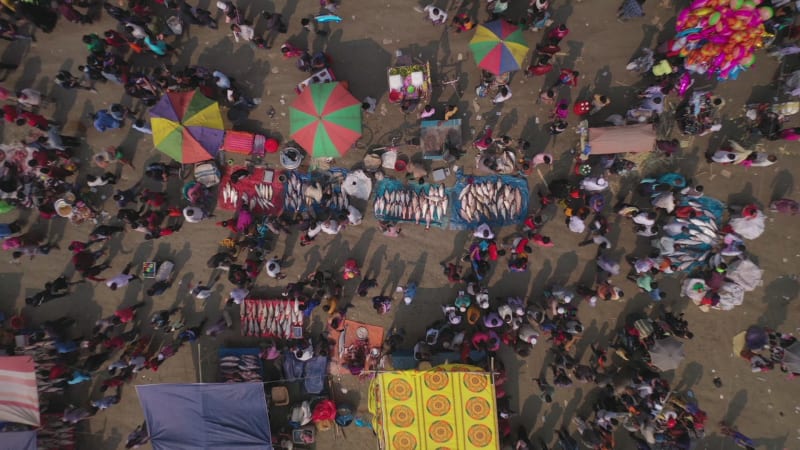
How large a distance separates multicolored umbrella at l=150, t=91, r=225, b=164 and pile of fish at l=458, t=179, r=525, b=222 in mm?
6758

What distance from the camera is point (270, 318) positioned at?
33.7ft

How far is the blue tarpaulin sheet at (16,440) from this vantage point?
30.0ft

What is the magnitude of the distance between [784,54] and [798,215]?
409 centimetres

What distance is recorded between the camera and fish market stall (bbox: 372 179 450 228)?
33.1 ft

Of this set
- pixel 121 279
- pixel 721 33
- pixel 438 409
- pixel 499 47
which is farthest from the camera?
pixel 121 279

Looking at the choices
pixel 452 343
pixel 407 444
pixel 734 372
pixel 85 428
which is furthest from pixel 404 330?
pixel 85 428

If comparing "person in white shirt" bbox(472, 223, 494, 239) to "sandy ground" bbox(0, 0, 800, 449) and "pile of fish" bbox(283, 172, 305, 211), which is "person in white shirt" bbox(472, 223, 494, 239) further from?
"pile of fish" bbox(283, 172, 305, 211)

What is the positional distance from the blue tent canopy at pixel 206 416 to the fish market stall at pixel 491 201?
7.05 metres

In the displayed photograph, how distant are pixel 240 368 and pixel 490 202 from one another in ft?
27.1

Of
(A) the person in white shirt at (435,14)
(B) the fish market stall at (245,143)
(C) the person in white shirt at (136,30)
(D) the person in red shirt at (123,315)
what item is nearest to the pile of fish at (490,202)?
(A) the person in white shirt at (435,14)

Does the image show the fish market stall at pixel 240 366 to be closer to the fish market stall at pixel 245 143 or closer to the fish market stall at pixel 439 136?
the fish market stall at pixel 245 143

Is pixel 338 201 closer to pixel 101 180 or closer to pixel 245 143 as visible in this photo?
pixel 245 143

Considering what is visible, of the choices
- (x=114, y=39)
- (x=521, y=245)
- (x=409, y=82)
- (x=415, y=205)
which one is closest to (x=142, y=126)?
(x=114, y=39)

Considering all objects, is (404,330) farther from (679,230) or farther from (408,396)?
(679,230)
